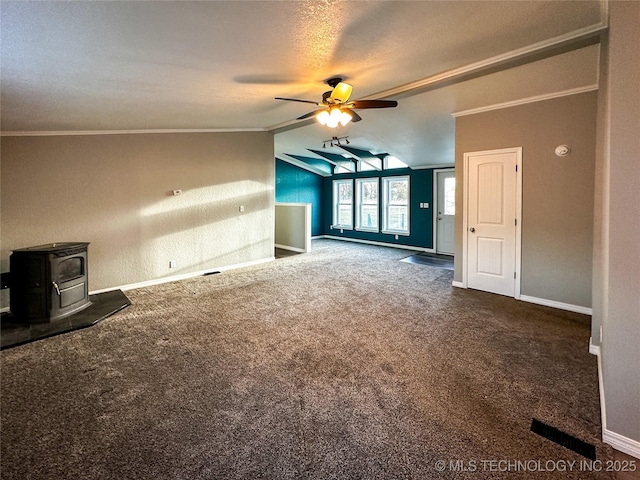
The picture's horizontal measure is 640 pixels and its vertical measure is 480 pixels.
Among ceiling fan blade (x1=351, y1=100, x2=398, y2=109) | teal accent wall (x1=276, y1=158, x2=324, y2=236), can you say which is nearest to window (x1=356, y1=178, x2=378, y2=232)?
teal accent wall (x1=276, y1=158, x2=324, y2=236)

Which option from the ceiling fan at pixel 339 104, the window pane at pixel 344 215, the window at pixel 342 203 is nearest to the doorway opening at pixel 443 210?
the window at pixel 342 203

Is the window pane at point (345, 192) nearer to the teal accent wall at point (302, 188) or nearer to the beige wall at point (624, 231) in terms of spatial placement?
the teal accent wall at point (302, 188)

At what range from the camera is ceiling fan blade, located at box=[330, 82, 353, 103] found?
312cm

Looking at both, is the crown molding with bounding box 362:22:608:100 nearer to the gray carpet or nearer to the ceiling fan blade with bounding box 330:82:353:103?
the ceiling fan blade with bounding box 330:82:353:103

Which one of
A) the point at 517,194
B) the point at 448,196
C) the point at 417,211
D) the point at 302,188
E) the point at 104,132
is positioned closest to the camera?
the point at 517,194

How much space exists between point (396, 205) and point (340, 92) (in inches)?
239

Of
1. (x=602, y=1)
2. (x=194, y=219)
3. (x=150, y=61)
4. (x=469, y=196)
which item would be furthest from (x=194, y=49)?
(x=469, y=196)

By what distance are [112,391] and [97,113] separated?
310cm

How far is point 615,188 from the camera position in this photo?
1.68 metres

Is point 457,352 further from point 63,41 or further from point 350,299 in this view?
point 63,41

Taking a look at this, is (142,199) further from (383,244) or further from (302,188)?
(383,244)

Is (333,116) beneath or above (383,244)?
above

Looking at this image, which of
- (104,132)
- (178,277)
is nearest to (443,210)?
(178,277)

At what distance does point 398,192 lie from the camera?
884cm
